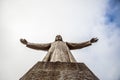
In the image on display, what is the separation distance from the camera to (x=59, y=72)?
4359mm

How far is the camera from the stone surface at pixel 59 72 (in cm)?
420

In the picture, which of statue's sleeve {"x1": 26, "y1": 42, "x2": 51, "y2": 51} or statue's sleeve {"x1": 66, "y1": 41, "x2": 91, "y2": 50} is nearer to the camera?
statue's sleeve {"x1": 26, "y1": 42, "x2": 51, "y2": 51}

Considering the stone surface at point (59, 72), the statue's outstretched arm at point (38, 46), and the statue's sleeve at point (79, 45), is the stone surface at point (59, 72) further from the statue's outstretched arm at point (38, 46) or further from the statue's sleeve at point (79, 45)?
the statue's sleeve at point (79, 45)

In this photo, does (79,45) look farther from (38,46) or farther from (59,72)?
(59,72)

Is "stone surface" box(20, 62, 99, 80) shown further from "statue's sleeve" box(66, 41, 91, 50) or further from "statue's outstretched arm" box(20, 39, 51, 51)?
"statue's sleeve" box(66, 41, 91, 50)

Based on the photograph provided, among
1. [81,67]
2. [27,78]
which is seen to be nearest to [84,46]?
[81,67]

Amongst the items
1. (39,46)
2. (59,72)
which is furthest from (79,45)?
(59,72)

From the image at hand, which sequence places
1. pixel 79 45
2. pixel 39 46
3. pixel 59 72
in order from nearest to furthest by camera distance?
pixel 59 72, pixel 39 46, pixel 79 45

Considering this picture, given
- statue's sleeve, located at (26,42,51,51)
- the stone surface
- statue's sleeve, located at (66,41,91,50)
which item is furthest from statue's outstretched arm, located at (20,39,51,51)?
the stone surface

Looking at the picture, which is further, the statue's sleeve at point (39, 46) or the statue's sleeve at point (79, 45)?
the statue's sleeve at point (79, 45)

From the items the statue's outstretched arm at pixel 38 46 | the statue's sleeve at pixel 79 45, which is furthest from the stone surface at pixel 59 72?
the statue's sleeve at pixel 79 45

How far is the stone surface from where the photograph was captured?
4204mm

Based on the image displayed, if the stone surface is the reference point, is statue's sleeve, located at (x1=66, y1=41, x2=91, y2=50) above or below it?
above

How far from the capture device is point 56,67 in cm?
457
